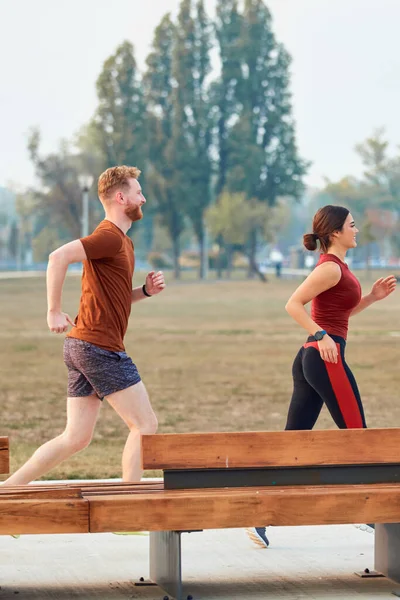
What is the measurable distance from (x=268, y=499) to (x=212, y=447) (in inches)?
11.3

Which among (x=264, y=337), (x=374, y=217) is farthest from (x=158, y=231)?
(x=264, y=337)

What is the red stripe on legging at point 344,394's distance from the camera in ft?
19.3

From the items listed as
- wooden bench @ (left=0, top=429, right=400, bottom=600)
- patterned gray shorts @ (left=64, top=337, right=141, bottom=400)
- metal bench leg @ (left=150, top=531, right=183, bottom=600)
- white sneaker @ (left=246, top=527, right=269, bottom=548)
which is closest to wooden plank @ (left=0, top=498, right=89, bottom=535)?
wooden bench @ (left=0, top=429, right=400, bottom=600)

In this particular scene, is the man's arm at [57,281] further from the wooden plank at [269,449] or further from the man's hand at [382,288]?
the man's hand at [382,288]

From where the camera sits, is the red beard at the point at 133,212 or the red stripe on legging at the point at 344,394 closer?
the red beard at the point at 133,212

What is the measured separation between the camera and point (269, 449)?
16.2 feet

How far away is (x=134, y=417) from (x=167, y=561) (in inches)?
24.8

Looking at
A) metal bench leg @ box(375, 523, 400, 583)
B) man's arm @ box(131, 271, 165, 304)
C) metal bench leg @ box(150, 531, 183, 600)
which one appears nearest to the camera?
metal bench leg @ box(150, 531, 183, 600)

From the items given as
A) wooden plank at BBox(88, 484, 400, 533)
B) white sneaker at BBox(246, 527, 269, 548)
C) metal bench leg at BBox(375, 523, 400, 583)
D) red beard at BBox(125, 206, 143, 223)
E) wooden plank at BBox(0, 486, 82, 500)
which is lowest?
white sneaker at BBox(246, 527, 269, 548)

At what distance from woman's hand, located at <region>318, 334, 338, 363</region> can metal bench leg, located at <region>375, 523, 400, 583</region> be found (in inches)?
32.2

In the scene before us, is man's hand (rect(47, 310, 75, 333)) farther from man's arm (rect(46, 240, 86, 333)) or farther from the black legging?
the black legging

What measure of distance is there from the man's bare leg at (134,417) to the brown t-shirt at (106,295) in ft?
0.65

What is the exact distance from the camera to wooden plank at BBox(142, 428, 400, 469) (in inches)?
191

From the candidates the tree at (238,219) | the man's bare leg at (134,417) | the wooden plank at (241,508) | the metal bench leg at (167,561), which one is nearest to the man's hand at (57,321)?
the man's bare leg at (134,417)
